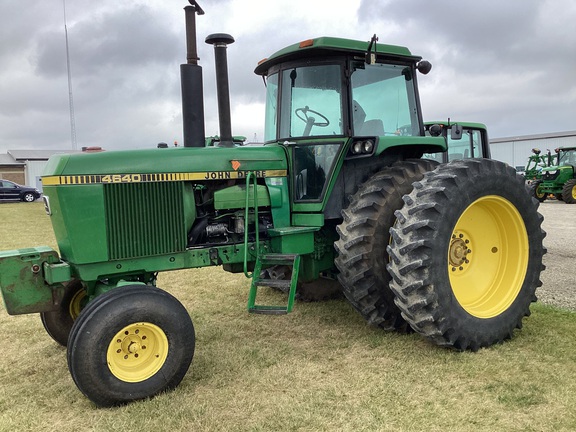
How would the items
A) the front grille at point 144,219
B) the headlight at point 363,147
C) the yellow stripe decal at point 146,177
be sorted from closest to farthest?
the yellow stripe decal at point 146,177
the front grille at point 144,219
the headlight at point 363,147

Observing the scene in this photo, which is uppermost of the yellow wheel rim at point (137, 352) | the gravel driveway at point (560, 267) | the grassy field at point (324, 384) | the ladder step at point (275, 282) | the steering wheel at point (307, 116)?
the steering wheel at point (307, 116)

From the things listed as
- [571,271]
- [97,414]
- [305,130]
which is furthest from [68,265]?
[571,271]

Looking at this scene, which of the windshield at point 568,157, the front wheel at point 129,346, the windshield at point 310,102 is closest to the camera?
the front wheel at point 129,346

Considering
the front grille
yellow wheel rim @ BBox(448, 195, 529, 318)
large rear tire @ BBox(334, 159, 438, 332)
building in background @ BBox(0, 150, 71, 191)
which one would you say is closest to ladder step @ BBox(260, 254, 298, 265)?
large rear tire @ BBox(334, 159, 438, 332)

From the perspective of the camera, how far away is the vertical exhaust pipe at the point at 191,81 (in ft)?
12.9

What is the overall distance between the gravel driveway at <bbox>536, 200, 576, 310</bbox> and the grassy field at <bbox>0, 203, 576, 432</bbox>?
0.50 m

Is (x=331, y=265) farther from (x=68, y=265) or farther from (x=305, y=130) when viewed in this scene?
(x=68, y=265)

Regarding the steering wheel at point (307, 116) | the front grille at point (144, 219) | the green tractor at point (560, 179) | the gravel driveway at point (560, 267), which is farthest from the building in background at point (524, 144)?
the front grille at point (144, 219)

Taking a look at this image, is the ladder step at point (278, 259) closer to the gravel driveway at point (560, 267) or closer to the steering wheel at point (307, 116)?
the steering wheel at point (307, 116)

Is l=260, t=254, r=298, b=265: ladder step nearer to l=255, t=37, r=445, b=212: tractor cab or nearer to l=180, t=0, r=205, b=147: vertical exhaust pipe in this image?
l=255, t=37, r=445, b=212: tractor cab

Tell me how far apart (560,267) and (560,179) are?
47.5 feet

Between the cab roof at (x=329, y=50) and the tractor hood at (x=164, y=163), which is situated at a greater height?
the cab roof at (x=329, y=50)

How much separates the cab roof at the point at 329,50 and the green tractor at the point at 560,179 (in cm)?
1681

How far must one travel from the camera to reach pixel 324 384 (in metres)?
3.39
